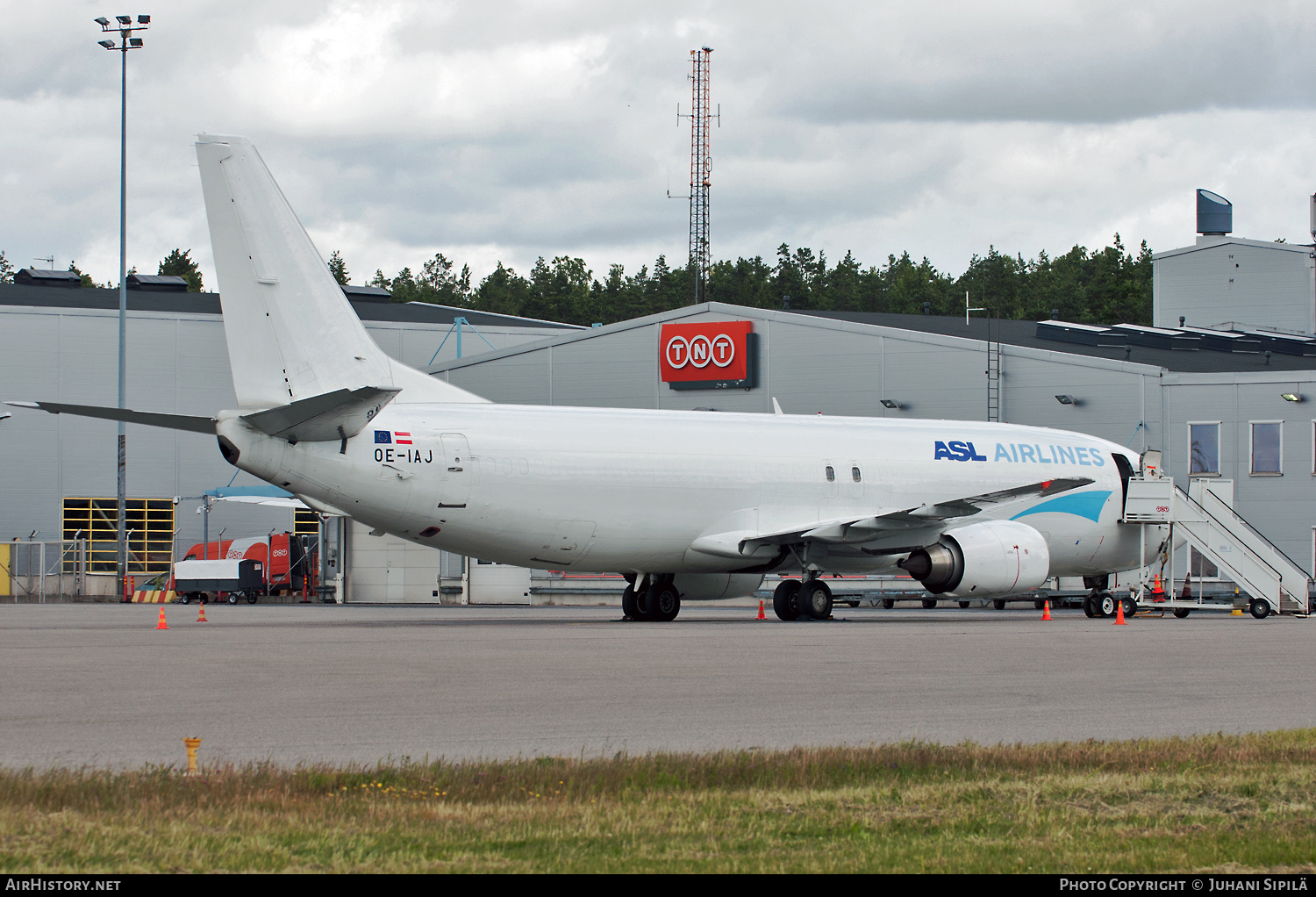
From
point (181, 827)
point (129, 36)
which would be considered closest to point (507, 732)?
point (181, 827)

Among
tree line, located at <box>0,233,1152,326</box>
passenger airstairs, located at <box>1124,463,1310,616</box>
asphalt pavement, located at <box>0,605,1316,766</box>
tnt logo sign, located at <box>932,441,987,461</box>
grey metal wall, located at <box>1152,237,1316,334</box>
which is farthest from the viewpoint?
tree line, located at <box>0,233,1152,326</box>

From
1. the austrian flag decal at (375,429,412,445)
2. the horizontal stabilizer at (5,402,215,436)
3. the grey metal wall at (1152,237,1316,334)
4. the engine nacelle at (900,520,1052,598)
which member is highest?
the grey metal wall at (1152,237,1316,334)

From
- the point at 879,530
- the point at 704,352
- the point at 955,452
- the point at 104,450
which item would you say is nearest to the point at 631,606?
the point at 879,530

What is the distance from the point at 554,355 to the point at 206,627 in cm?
2787

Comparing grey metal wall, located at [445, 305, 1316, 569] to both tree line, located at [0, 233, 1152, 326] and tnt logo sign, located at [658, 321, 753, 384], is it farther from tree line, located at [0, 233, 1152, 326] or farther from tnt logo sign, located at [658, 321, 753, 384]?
tree line, located at [0, 233, 1152, 326]

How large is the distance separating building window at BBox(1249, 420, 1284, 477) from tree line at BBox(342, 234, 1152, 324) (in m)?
85.5

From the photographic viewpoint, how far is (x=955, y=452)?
99.8 feet

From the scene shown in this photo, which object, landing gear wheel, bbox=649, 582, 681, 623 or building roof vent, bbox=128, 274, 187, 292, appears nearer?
landing gear wheel, bbox=649, 582, 681, 623

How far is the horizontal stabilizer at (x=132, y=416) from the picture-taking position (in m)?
19.5

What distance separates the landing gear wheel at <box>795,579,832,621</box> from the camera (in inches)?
1097

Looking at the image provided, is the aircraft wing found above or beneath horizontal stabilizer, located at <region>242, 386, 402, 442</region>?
beneath

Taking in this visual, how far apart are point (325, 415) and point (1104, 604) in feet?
59.7

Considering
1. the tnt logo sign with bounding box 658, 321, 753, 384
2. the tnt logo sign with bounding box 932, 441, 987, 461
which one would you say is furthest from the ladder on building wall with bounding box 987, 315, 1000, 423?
the tnt logo sign with bounding box 932, 441, 987, 461

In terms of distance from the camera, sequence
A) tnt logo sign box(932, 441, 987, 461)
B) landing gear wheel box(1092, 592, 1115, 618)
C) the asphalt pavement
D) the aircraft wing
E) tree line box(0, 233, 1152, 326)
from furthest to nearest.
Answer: tree line box(0, 233, 1152, 326) < landing gear wheel box(1092, 592, 1115, 618) < tnt logo sign box(932, 441, 987, 461) < the aircraft wing < the asphalt pavement
